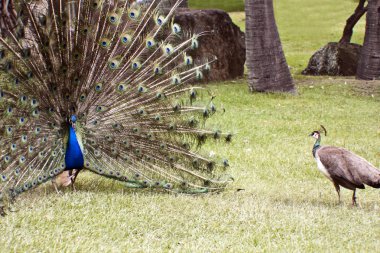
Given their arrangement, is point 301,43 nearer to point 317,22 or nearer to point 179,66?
point 317,22

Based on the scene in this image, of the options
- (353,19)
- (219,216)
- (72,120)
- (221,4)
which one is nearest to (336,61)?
(353,19)

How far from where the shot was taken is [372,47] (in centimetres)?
1802

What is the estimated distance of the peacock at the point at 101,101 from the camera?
6.53 meters

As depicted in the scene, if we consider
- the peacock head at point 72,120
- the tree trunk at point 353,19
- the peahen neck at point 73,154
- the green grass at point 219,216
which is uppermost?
the tree trunk at point 353,19

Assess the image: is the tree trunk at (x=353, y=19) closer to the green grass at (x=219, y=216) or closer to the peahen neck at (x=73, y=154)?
the green grass at (x=219, y=216)

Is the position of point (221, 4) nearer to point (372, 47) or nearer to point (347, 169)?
point (372, 47)

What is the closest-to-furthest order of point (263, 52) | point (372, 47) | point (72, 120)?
point (72, 120) → point (263, 52) → point (372, 47)

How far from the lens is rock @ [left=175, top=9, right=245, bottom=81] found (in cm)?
1794

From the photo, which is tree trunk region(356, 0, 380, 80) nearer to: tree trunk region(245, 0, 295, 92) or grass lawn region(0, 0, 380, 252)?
tree trunk region(245, 0, 295, 92)

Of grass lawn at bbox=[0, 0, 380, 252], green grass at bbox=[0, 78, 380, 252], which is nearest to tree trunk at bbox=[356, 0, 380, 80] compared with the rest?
grass lawn at bbox=[0, 0, 380, 252]

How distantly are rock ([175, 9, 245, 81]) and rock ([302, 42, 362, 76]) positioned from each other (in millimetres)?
2857

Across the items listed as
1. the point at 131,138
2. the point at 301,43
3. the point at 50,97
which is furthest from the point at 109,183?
the point at 301,43

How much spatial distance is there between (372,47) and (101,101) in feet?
41.1

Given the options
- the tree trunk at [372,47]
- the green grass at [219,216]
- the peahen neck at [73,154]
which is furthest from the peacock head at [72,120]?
the tree trunk at [372,47]
